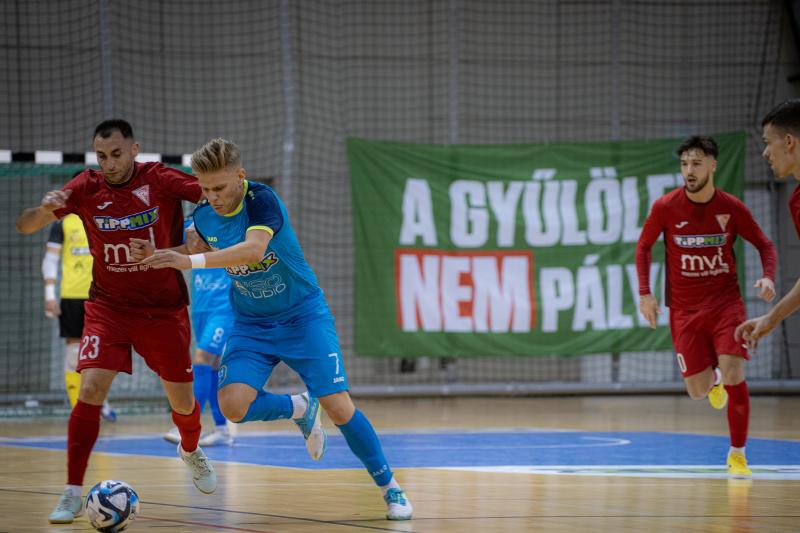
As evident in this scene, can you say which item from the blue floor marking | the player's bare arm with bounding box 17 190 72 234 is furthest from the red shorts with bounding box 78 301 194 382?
the blue floor marking

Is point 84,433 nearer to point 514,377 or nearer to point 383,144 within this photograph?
point 383,144

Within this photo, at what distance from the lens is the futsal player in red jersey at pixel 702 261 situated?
7469mm

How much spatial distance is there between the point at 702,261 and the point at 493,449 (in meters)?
2.22

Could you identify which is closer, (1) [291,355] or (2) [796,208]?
(2) [796,208]

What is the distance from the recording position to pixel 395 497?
16.5 feet

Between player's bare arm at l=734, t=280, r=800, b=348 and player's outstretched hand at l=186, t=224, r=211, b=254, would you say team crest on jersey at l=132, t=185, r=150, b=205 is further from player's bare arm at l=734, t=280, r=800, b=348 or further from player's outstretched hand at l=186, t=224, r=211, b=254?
player's bare arm at l=734, t=280, r=800, b=348

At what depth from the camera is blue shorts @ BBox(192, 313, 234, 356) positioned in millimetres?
8773

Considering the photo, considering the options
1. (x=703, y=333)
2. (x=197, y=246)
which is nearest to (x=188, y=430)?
(x=197, y=246)

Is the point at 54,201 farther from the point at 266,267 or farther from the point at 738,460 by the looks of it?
the point at 738,460

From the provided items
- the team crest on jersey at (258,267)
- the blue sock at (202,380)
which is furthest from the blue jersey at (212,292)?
the team crest on jersey at (258,267)

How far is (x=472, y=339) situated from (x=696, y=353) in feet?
20.9

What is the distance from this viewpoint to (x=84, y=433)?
528 centimetres

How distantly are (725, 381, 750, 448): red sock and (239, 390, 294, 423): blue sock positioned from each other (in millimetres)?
2967

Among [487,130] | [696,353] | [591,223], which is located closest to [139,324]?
[696,353]
